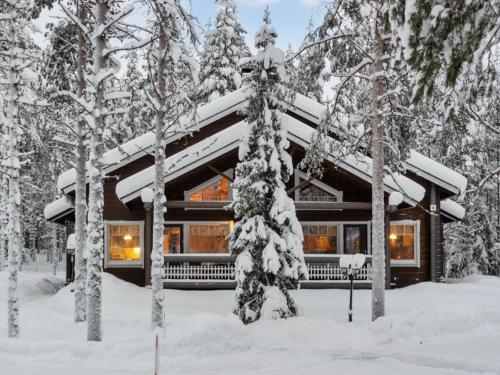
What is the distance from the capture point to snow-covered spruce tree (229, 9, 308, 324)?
13109 millimetres

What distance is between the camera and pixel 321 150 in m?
14.4

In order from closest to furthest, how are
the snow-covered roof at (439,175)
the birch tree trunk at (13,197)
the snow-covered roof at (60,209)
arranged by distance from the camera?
the birch tree trunk at (13,197) → the snow-covered roof at (439,175) → the snow-covered roof at (60,209)

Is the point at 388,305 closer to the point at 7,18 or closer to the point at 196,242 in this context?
the point at 196,242

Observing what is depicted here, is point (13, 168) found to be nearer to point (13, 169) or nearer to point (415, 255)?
point (13, 169)

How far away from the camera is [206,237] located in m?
23.2

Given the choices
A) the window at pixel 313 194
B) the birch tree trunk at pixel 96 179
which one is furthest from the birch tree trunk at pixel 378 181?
the window at pixel 313 194

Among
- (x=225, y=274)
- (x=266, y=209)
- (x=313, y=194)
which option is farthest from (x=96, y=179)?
(x=313, y=194)

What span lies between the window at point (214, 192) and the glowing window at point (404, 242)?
6966mm

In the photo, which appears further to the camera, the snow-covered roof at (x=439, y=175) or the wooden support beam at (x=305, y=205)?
the snow-covered roof at (x=439, y=175)

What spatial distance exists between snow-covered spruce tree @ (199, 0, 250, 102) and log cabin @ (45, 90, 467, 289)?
580 inches

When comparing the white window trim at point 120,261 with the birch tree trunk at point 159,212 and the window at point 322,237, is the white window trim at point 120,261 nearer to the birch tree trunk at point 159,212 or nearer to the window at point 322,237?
the window at point 322,237

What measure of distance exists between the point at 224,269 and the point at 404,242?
7406mm

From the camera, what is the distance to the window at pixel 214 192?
2214 centimetres

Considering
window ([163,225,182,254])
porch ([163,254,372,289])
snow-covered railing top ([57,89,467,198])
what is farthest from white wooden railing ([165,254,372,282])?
snow-covered railing top ([57,89,467,198])
